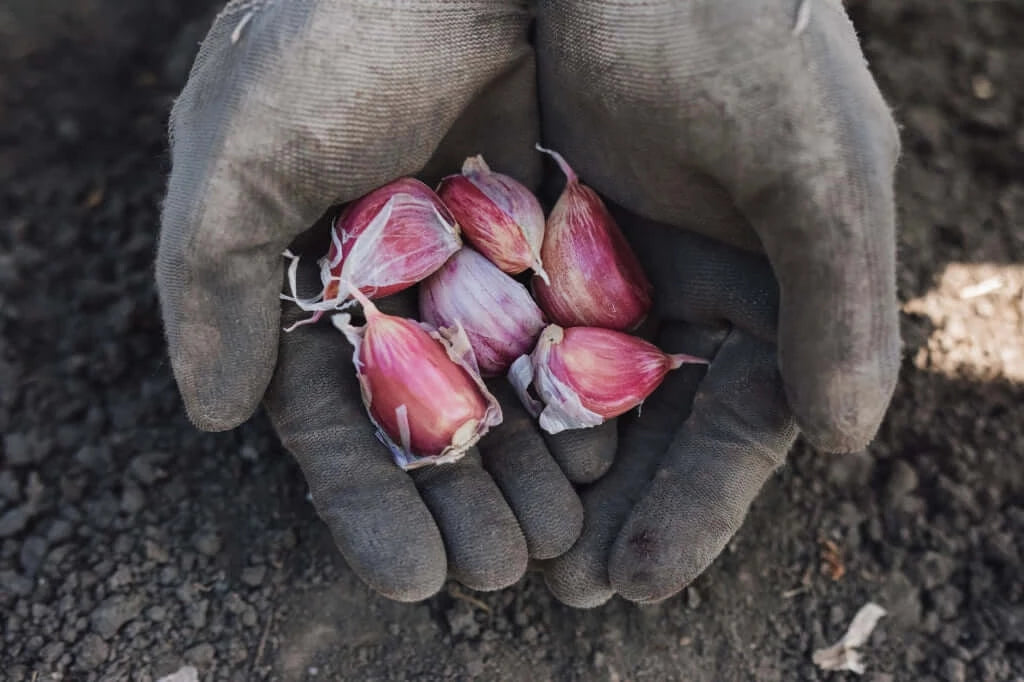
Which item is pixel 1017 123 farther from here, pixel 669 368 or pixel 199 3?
pixel 199 3

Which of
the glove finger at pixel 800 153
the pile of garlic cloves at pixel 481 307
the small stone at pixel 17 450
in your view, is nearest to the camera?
the glove finger at pixel 800 153

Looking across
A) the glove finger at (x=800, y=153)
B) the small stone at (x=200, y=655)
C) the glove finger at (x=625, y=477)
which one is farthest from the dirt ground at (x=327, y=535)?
the glove finger at (x=800, y=153)

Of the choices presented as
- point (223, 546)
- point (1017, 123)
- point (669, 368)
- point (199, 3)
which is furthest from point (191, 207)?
point (1017, 123)

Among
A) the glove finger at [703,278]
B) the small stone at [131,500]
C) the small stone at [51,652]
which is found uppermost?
the glove finger at [703,278]

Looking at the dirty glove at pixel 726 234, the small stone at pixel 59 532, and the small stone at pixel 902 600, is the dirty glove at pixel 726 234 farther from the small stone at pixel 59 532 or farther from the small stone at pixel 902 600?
the small stone at pixel 59 532

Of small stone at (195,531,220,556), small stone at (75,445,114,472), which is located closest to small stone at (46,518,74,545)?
small stone at (75,445,114,472)

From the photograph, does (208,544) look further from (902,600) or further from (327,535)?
(902,600)

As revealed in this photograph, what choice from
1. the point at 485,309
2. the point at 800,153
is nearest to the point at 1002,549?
the point at 800,153

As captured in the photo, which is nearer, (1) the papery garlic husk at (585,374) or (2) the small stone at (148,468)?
(1) the papery garlic husk at (585,374)
